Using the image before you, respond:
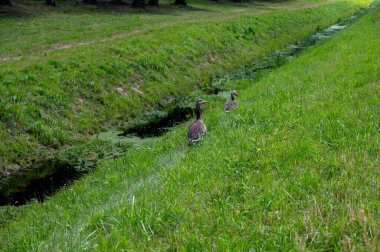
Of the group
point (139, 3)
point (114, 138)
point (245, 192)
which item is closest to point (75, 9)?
point (139, 3)

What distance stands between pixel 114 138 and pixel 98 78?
14.4 ft

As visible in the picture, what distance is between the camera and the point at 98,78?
1808 centimetres

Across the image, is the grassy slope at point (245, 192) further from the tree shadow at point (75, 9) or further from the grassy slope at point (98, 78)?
the tree shadow at point (75, 9)

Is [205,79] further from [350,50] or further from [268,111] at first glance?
[268,111]

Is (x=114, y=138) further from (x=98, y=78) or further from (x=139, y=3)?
(x=139, y=3)

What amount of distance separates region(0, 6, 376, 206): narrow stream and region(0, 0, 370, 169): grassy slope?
70 centimetres

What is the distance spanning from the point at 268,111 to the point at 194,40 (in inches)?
625

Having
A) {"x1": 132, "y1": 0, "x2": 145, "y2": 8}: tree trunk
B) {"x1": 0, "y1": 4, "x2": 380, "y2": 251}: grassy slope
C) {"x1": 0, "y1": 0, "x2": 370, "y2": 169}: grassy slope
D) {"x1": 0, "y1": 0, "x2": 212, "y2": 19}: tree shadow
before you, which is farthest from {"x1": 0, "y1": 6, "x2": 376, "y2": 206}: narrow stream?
{"x1": 132, "y1": 0, "x2": 145, "y2": 8}: tree trunk

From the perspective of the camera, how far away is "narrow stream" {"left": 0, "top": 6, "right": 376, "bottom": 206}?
10.9 m

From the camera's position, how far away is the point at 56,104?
51.1 feet

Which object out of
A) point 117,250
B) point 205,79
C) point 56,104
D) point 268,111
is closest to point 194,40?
point 205,79

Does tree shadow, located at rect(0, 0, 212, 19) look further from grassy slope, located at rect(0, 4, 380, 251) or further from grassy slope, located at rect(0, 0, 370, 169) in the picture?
grassy slope, located at rect(0, 4, 380, 251)

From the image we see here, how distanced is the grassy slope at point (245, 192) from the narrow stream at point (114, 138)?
107 centimetres

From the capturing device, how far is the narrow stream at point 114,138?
10.9 meters
